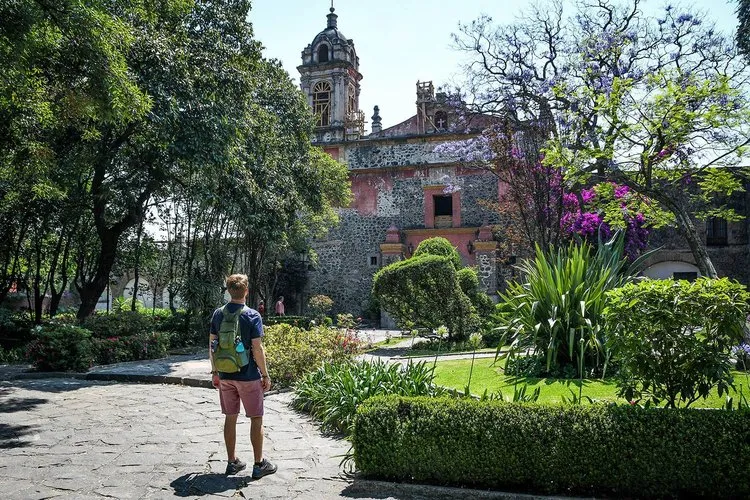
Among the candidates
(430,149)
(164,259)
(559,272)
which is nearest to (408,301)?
(559,272)

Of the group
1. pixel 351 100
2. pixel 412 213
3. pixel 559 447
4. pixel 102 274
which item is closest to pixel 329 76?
pixel 351 100

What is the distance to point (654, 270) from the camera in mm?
23891

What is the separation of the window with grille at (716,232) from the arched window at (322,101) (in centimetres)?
1815

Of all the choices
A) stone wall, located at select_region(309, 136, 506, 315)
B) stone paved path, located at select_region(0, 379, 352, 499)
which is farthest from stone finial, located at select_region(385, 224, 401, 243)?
stone paved path, located at select_region(0, 379, 352, 499)

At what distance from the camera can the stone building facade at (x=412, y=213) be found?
23.4 metres

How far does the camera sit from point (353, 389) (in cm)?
605

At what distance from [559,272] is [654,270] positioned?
18.4m

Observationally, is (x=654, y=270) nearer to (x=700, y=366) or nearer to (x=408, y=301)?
(x=408, y=301)

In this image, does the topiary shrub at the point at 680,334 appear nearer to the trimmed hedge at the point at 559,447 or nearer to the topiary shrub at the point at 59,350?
the trimmed hedge at the point at 559,447

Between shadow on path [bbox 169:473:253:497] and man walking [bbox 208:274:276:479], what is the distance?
0.36 ft

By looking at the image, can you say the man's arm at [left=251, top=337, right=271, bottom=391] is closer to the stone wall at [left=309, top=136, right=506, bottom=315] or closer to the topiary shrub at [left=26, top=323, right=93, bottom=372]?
the topiary shrub at [left=26, top=323, right=93, bottom=372]

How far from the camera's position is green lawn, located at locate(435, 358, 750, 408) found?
5938 mm

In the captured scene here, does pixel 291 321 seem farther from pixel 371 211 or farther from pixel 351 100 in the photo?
pixel 351 100

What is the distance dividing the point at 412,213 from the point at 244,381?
72.1 feet
